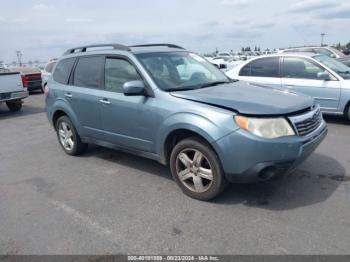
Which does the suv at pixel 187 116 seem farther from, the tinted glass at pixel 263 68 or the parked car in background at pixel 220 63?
the tinted glass at pixel 263 68

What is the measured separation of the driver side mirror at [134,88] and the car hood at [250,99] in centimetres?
40

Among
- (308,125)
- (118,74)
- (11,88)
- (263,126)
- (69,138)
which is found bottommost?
(69,138)

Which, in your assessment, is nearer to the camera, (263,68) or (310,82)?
(310,82)

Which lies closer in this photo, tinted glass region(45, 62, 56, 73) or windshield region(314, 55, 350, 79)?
windshield region(314, 55, 350, 79)

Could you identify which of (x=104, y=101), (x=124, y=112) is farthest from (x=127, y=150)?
(x=104, y=101)

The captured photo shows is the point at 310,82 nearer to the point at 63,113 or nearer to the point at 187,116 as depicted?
the point at 187,116

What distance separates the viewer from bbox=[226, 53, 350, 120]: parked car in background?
22.8ft

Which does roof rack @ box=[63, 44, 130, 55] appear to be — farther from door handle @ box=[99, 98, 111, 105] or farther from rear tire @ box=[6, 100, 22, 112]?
rear tire @ box=[6, 100, 22, 112]

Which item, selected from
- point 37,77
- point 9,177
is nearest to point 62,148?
point 9,177

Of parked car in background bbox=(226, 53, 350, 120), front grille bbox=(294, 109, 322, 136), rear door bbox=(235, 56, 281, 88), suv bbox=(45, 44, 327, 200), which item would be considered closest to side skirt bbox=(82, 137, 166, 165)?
suv bbox=(45, 44, 327, 200)

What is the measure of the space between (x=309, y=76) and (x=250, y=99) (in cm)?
423

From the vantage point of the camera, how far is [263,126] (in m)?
3.40

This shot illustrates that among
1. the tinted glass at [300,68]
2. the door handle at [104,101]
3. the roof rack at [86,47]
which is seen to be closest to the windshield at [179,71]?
the roof rack at [86,47]

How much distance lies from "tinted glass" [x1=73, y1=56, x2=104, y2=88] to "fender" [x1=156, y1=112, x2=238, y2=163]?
1.54 metres
